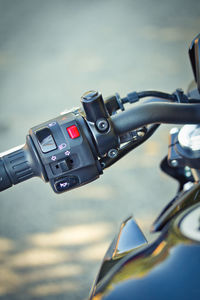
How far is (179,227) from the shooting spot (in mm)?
706

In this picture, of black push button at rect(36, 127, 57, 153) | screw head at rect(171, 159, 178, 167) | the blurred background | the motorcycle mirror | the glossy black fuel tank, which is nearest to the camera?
the glossy black fuel tank

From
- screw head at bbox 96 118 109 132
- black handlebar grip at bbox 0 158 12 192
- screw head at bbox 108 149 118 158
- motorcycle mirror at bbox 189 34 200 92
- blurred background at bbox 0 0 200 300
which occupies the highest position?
motorcycle mirror at bbox 189 34 200 92

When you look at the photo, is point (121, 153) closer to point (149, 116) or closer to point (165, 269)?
Answer: point (149, 116)

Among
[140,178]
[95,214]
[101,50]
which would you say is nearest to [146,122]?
[95,214]

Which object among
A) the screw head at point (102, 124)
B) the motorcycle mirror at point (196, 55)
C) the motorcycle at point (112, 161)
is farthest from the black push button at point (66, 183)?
the motorcycle mirror at point (196, 55)

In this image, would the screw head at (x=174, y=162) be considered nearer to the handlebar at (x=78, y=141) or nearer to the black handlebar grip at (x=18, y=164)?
the handlebar at (x=78, y=141)

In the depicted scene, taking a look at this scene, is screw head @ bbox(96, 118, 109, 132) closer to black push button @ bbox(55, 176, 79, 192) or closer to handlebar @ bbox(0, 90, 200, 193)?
handlebar @ bbox(0, 90, 200, 193)

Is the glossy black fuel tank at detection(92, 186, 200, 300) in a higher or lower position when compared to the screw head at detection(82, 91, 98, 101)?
lower

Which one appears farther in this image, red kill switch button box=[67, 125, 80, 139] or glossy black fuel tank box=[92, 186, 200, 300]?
red kill switch button box=[67, 125, 80, 139]

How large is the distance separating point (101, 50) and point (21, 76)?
94 cm

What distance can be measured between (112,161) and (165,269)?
0.27 meters

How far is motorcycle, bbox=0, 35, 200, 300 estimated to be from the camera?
2.06ft

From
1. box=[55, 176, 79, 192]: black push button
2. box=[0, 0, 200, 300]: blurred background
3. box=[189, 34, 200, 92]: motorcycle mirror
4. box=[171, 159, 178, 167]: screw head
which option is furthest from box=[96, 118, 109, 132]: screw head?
box=[0, 0, 200, 300]: blurred background

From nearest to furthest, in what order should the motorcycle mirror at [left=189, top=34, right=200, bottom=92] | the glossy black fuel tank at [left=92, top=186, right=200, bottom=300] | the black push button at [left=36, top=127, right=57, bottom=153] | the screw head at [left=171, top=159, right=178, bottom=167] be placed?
the glossy black fuel tank at [left=92, top=186, right=200, bottom=300]
the black push button at [left=36, top=127, right=57, bottom=153]
the motorcycle mirror at [left=189, top=34, right=200, bottom=92]
the screw head at [left=171, top=159, right=178, bottom=167]
